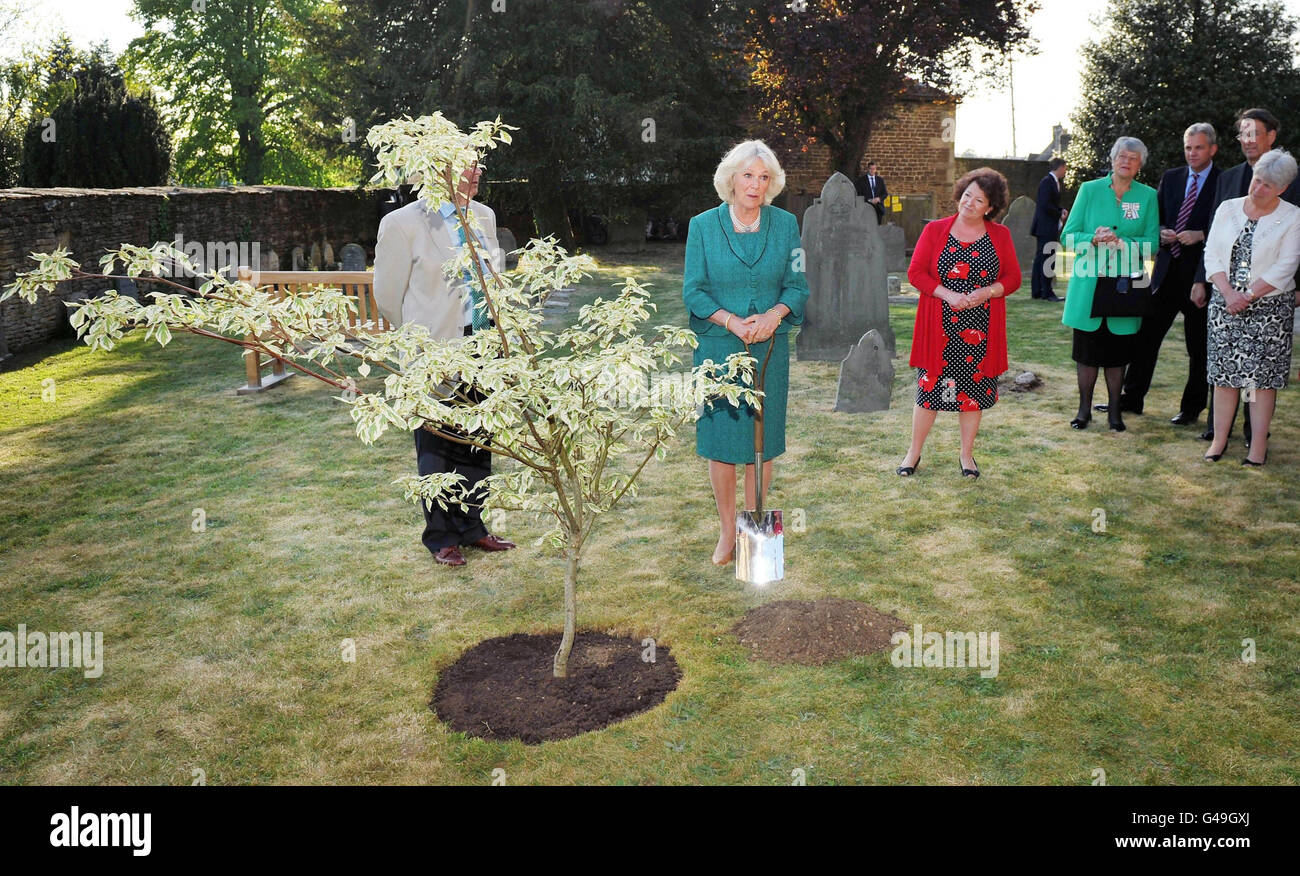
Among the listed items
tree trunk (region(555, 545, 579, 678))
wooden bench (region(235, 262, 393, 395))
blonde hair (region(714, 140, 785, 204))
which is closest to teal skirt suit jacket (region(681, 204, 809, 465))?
blonde hair (region(714, 140, 785, 204))

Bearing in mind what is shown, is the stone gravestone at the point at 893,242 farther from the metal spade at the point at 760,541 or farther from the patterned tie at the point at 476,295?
the patterned tie at the point at 476,295

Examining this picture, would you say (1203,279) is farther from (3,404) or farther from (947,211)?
(947,211)

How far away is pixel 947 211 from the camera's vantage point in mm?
33031

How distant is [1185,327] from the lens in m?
7.70

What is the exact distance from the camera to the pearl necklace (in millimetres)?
4852

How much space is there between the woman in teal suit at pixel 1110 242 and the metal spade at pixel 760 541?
3.71 m

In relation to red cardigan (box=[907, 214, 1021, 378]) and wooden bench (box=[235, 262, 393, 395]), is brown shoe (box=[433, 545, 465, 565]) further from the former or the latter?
wooden bench (box=[235, 262, 393, 395])

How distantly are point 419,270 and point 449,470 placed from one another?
3.62 ft

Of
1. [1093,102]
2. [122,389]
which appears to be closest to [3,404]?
[122,389]

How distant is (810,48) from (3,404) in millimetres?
20538

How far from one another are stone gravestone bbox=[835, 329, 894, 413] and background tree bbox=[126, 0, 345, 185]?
3300cm

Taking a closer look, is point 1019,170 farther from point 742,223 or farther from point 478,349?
point 478,349

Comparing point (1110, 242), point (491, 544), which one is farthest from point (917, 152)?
point (491, 544)
